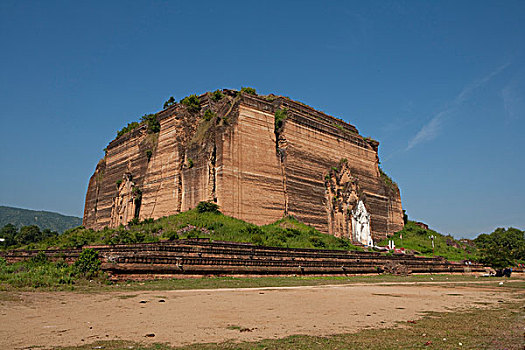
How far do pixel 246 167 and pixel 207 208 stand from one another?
15.5 feet

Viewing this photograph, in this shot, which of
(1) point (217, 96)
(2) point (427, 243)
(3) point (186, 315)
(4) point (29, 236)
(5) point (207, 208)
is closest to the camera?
(3) point (186, 315)

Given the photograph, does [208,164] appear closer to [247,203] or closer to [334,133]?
[247,203]

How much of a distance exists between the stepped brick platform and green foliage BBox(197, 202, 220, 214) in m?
6.69

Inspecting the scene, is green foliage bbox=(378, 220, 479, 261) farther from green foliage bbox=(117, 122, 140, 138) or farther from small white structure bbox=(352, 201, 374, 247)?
green foliage bbox=(117, 122, 140, 138)

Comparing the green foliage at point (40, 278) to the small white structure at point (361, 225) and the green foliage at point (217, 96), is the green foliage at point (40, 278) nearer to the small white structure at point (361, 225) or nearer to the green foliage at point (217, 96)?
Answer: the green foliage at point (217, 96)

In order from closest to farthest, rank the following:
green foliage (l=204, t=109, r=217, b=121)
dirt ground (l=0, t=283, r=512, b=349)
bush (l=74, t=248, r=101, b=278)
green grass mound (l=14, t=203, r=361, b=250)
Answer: dirt ground (l=0, t=283, r=512, b=349) → bush (l=74, t=248, r=101, b=278) → green grass mound (l=14, t=203, r=361, b=250) → green foliage (l=204, t=109, r=217, b=121)

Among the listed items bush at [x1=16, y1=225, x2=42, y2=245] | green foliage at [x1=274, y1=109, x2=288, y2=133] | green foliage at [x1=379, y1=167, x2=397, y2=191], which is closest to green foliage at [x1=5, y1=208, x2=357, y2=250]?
green foliage at [x1=274, y1=109, x2=288, y2=133]

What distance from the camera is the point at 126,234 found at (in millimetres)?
25484

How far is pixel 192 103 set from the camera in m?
34.6

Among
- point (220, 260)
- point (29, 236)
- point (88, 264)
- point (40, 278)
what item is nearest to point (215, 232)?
point (220, 260)

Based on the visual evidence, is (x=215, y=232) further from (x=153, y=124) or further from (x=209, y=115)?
(x=153, y=124)

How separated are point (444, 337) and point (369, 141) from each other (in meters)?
41.1

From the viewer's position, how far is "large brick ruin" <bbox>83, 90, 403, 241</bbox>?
30.5m

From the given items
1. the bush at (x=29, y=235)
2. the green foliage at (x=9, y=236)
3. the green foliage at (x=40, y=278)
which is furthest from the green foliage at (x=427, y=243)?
the green foliage at (x=9, y=236)
